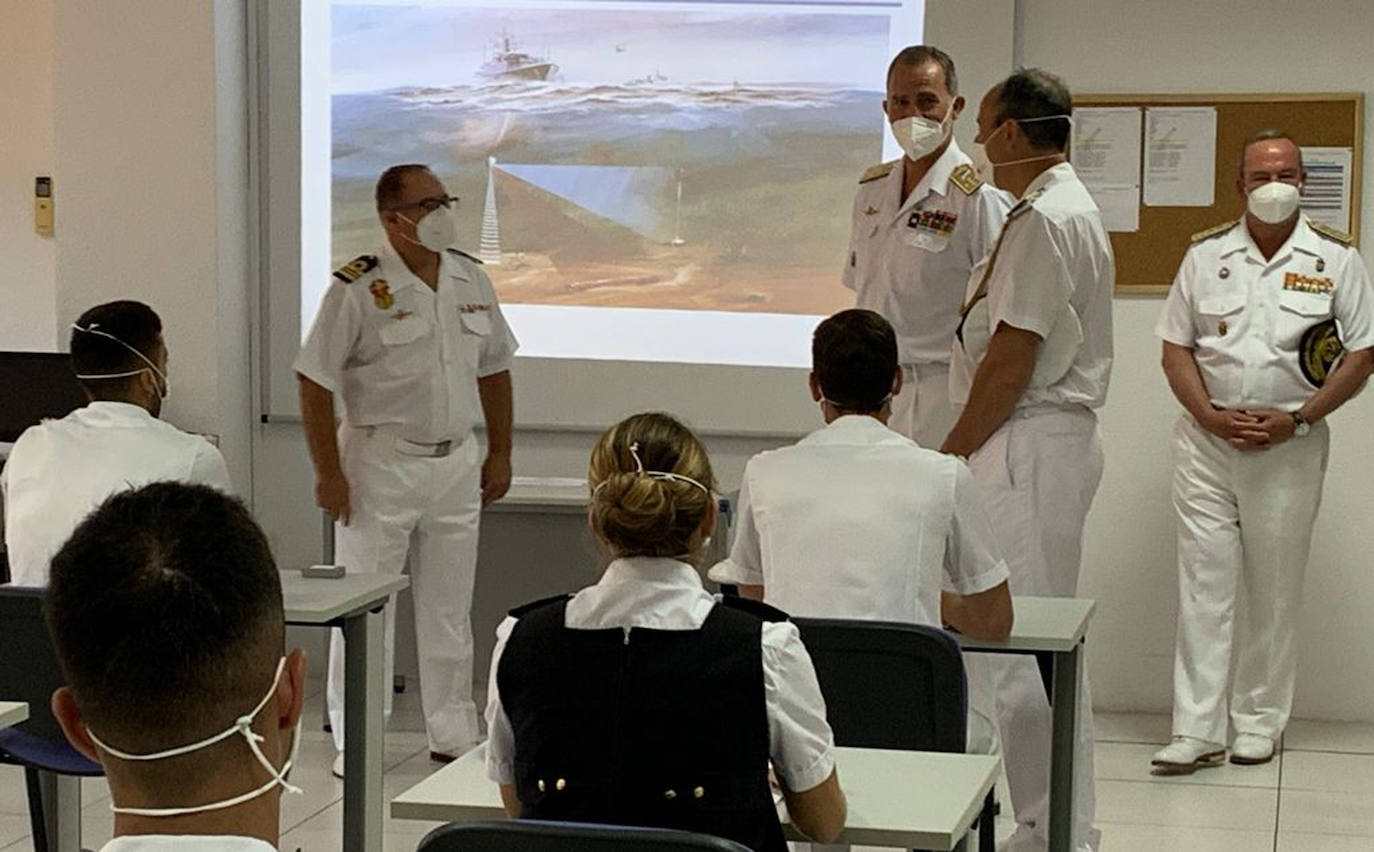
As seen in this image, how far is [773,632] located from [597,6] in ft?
14.8

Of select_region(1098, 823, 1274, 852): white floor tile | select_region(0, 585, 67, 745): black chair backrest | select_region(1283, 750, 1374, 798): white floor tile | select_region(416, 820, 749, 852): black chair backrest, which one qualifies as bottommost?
select_region(1283, 750, 1374, 798): white floor tile

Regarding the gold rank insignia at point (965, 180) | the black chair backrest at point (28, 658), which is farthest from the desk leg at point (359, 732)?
the gold rank insignia at point (965, 180)

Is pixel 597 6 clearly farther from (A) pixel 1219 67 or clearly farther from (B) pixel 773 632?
(B) pixel 773 632

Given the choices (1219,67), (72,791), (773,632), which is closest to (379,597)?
(72,791)

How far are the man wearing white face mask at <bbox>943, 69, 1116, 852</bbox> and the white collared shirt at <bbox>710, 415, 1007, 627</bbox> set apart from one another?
0.86 meters

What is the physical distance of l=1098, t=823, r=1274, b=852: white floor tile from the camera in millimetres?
4883

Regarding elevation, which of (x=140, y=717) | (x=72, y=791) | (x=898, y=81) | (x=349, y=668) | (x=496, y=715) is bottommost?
(x=72, y=791)

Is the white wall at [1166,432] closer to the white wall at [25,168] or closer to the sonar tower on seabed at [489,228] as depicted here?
the sonar tower on seabed at [489,228]

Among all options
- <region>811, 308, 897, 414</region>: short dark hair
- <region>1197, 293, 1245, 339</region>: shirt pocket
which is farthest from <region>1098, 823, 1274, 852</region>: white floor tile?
<region>811, 308, 897, 414</region>: short dark hair

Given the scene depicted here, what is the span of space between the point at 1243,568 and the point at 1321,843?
46.9 inches

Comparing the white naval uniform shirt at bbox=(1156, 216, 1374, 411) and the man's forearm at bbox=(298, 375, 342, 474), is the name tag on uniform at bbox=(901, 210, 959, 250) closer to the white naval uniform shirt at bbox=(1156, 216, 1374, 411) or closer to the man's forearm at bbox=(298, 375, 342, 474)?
the white naval uniform shirt at bbox=(1156, 216, 1374, 411)

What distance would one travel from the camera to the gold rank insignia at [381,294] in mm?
5613

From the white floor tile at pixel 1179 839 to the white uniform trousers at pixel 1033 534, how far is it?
0.44 metres

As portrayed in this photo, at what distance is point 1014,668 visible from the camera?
4391 mm
